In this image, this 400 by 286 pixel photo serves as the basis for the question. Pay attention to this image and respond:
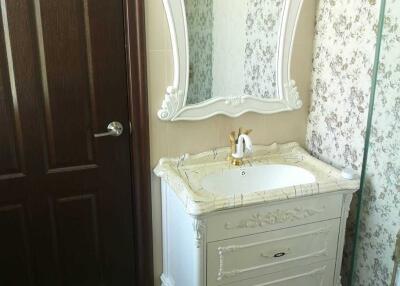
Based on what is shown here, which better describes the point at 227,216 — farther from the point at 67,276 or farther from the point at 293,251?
the point at 67,276

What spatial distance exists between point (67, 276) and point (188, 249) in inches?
26.7

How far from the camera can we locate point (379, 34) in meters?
1.44

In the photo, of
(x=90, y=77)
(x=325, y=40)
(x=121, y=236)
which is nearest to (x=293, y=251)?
(x=121, y=236)

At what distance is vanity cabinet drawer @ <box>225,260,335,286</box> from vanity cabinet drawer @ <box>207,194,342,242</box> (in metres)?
0.22

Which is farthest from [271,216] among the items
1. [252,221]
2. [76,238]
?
[76,238]

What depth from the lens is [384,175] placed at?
1587 millimetres

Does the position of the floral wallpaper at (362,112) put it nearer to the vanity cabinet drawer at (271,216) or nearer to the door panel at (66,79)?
the vanity cabinet drawer at (271,216)

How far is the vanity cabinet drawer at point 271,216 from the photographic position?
1.49 metres

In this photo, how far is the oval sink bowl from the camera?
1.78m

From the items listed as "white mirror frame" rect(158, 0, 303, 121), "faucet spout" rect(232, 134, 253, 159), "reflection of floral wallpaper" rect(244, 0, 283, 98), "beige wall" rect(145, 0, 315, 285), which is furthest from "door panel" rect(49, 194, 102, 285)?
"reflection of floral wallpaper" rect(244, 0, 283, 98)

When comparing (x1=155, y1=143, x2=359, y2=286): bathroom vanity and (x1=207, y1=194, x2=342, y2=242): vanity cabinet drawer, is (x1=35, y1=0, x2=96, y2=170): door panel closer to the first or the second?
(x1=155, y1=143, x2=359, y2=286): bathroom vanity

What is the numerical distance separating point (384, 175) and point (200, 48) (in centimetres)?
92

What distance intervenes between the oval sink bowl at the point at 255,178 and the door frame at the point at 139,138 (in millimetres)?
309

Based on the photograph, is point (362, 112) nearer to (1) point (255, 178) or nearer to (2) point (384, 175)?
(2) point (384, 175)
